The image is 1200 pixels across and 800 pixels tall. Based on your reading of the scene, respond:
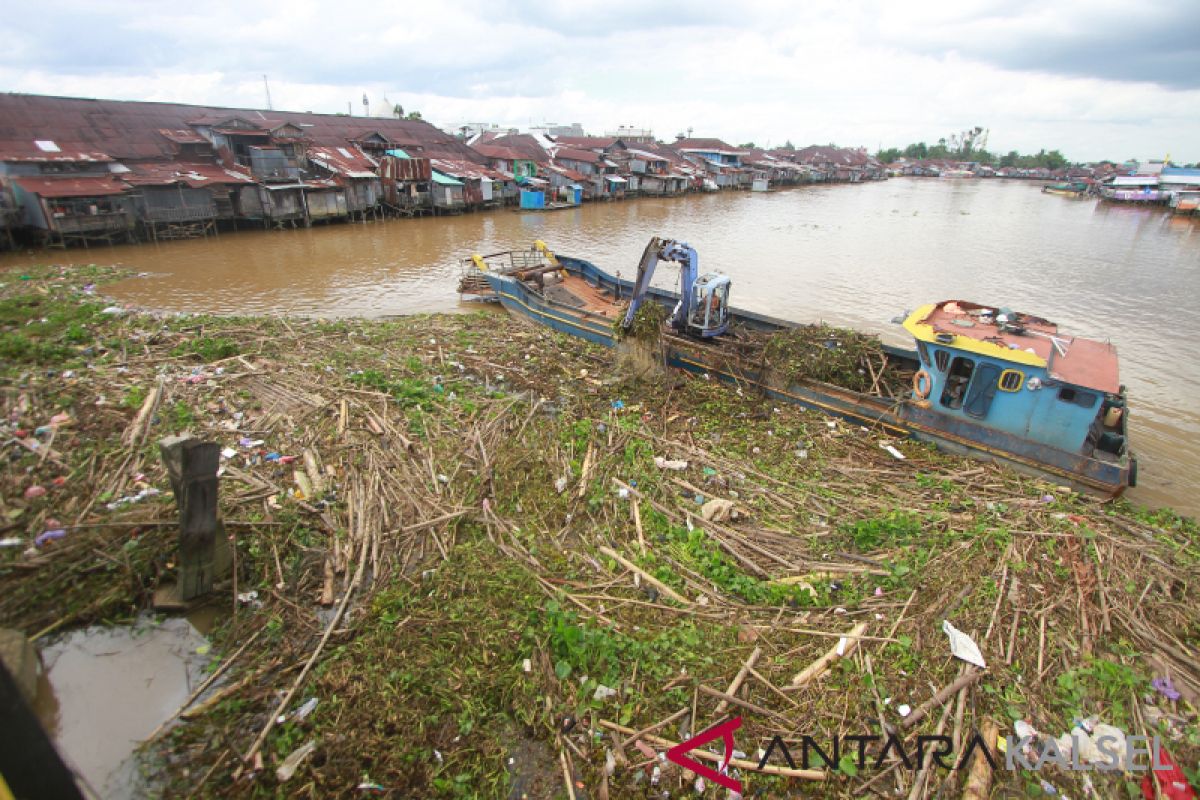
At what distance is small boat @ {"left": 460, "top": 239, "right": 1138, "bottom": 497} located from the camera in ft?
27.2

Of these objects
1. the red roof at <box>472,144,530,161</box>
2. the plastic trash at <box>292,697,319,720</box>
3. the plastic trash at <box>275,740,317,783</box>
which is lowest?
the plastic trash at <box>275,740,317,783</box>

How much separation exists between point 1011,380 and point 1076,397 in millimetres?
833

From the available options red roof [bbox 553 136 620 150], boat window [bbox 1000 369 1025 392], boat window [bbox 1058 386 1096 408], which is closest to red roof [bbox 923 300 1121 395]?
boat window [bbox 1058 386 1096 408]

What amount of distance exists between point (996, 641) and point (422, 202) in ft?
134

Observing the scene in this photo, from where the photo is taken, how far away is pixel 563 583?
6105 millimetres

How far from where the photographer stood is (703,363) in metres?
11.8

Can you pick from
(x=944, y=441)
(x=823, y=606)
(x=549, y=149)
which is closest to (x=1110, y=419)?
(x=944, y=441)

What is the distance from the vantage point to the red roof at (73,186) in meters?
23.3

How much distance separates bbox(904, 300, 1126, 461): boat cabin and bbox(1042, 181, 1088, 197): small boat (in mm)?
99369

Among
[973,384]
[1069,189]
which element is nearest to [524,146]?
[973,384]

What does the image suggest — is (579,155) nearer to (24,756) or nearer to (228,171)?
(228,171)

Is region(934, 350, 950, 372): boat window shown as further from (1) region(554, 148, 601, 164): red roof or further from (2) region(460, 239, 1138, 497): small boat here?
(1) region(554, 148, 601, 164): red roof

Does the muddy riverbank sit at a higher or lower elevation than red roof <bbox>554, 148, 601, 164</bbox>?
lower

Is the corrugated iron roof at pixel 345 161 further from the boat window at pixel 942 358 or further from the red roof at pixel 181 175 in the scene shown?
the boat window at pixel 942 358
